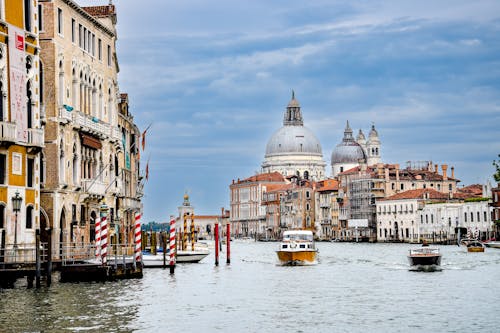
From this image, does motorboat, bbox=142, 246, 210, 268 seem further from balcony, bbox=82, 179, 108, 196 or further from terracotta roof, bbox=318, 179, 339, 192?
terracotta roof, bbox=318, 179, 339, 192

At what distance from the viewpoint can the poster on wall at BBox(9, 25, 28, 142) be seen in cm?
3319

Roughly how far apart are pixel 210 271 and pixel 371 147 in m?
140

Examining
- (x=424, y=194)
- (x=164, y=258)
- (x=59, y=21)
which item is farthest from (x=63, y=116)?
(x=424, y=194)

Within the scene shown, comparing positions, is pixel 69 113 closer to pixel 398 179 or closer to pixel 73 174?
pixel 73 174

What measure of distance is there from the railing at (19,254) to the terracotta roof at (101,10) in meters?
15.3

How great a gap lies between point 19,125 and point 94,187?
29.5 feet

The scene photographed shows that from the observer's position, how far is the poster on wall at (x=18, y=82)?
33.2 meters

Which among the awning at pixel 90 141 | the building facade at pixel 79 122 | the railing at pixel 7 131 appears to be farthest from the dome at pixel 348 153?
the railing at pixel 7 131

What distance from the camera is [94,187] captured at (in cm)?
4206

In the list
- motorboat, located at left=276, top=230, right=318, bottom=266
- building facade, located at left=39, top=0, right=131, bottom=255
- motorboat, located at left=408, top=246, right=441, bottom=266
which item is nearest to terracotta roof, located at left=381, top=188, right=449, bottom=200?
motorboat, located at left=276, top=230, right=318, bottom=266

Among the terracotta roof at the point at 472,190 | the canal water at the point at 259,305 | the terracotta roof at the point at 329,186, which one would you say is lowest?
the canal water at the point at 259,305

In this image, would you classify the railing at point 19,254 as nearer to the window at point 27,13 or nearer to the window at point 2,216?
the window at point 2,216

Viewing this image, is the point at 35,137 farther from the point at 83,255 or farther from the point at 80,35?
the point at 80,35

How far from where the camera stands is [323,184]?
546 ft
